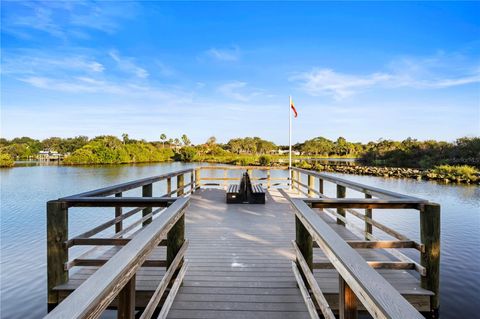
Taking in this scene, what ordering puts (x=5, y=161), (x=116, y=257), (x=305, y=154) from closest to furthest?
(x=116, y=257) < (x=5, y=161) < (x=305, y=154)

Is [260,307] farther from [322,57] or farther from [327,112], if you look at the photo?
[327,112]

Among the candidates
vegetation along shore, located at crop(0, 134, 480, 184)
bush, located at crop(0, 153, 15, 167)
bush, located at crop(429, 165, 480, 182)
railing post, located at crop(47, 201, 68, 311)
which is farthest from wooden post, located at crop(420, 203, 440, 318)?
bush, located at crop(0, 153, 15, 167)

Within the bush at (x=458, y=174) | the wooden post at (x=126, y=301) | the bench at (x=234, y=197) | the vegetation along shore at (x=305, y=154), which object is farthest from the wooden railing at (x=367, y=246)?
the vegetation along shore at (x=305, y=154)

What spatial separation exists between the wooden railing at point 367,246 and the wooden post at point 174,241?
1079mm

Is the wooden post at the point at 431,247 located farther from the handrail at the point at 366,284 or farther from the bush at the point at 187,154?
the bush at the point at 187,154

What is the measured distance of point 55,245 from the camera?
7.99ft

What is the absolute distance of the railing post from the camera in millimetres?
2420

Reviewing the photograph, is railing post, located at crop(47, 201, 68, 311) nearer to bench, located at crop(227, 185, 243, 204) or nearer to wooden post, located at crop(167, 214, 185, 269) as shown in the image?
wooden post, located at crop(167, 214, 185, 269)

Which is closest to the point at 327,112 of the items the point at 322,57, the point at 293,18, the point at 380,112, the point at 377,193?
the point at 380,112

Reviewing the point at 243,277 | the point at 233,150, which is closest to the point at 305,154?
the point at 233,150

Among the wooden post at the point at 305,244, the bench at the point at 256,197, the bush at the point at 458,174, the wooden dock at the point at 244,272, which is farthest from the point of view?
the bush at the point at 458,174

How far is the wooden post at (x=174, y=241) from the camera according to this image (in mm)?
2246

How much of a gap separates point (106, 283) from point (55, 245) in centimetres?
210

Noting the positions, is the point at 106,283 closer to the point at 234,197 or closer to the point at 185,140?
the point at 234,197
